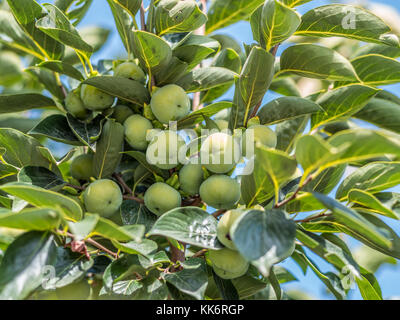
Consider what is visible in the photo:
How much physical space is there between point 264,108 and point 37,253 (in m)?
0.62

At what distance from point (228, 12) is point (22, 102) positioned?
2.32 ft

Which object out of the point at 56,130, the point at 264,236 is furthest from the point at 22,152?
the point at 264,236

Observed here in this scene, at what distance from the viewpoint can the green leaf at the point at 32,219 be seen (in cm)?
75

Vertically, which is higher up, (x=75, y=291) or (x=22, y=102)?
(x=22, y=102)

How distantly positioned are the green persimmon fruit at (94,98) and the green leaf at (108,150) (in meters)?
0.07

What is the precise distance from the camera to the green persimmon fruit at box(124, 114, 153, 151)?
3.73 ft

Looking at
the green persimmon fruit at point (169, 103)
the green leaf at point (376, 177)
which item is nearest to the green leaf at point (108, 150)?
the green persimmon fruit at point (169, 103)

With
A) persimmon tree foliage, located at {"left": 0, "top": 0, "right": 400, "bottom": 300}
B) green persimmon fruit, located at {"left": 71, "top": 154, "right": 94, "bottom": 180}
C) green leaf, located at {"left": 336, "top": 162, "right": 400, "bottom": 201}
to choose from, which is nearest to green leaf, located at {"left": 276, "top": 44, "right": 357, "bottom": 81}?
persimmon tree foliage, located at {"left": 0, "top": 0, "right": 400, "bottom": 300}

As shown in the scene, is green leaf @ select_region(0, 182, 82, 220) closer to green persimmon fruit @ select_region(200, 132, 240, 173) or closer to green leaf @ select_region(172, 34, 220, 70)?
green persimmon fruit @ select_region(200, 132, 240, 173)

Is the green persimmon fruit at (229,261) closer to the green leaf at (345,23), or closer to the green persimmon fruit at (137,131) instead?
the green persimmon fruit at (137,131)

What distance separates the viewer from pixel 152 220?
1.12 meters

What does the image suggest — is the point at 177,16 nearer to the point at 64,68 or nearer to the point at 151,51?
the point at 151,51

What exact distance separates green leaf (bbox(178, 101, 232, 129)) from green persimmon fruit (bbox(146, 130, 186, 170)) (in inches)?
5.1

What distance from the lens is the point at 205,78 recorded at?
4.01 feet
